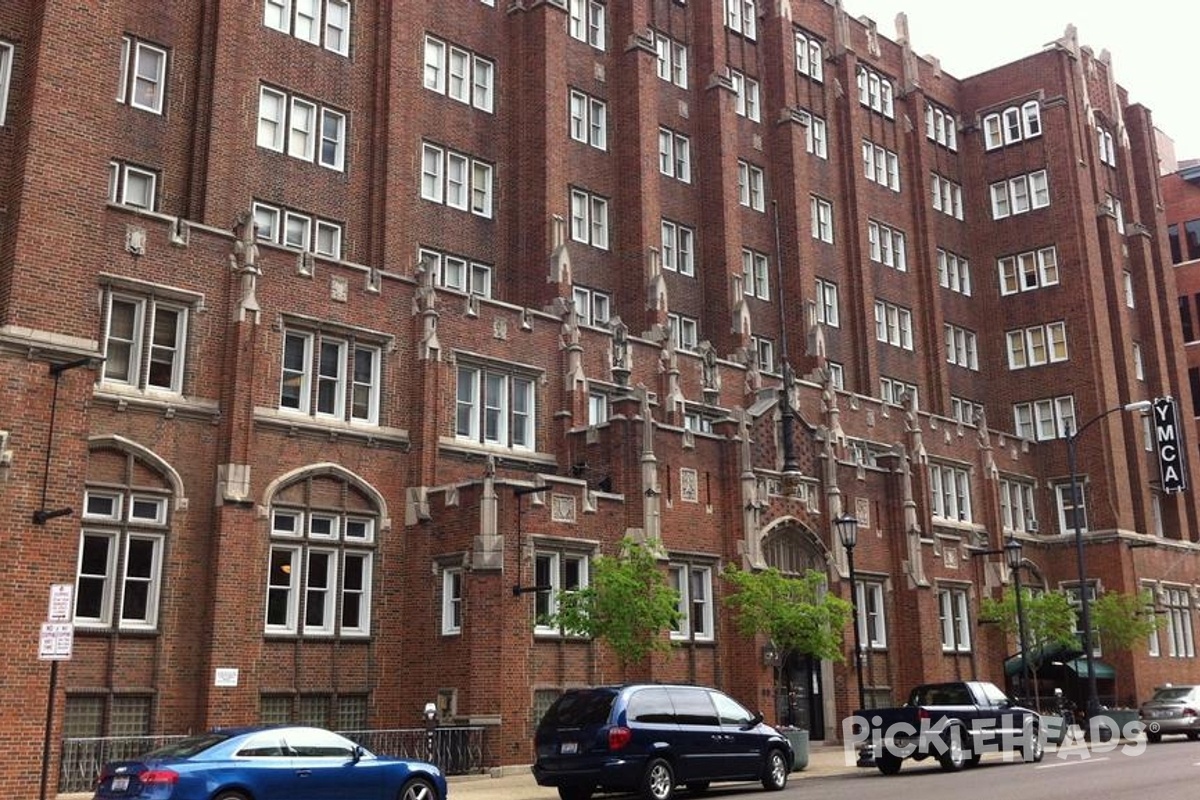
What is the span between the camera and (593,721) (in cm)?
1970

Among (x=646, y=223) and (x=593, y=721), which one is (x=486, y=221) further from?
(x=593, y=721)

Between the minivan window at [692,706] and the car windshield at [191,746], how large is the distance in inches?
303

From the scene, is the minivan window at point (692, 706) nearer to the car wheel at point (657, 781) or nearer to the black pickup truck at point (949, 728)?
the car wheel at point (657, 781)

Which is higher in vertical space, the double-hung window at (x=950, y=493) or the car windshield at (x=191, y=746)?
the double-hung window at (x=950, y=493)

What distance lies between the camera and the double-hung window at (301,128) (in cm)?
3400

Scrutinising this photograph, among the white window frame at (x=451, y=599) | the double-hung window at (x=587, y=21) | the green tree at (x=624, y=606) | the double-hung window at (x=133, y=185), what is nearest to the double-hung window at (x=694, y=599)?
the green tree at (x=624, y=606)

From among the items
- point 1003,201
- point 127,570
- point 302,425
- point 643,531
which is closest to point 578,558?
point 643,531

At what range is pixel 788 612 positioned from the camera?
3030 cm

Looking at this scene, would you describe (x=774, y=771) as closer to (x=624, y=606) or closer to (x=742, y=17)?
(x=624, y=606)

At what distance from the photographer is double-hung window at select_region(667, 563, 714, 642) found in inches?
1304

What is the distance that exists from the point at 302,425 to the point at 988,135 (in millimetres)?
46138

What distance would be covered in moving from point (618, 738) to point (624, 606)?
7563 mm

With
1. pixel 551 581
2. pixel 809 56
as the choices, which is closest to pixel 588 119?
pixel 809 56

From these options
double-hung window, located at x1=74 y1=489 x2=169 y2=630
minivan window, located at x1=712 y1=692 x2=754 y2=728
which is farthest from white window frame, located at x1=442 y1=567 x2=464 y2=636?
minivan window, located at x1=712 y1=692 x2=754 y2=728
